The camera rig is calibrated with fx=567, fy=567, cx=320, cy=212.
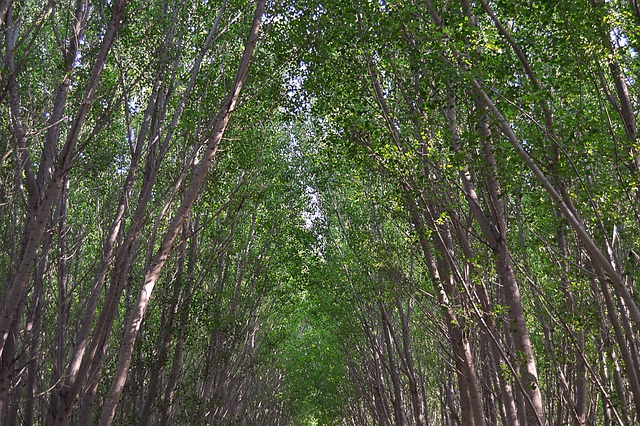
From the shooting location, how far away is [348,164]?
10.8m

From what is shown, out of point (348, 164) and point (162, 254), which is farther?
point (348, 164)

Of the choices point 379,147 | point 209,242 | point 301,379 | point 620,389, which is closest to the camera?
point 379,147

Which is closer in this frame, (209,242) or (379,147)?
(379,147)

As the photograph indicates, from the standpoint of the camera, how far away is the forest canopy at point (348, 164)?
19.5 feet

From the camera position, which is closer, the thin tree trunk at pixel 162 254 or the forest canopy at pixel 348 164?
the forest canopy at pixel 348 164

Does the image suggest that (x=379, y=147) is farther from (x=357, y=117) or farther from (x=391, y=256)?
(x=391, y=256)

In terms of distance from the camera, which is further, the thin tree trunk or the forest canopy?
the thin tree trunk

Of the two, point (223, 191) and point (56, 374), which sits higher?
point (223, 191)

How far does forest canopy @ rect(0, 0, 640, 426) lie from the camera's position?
593 cm

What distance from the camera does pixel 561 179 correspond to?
19.5 feet

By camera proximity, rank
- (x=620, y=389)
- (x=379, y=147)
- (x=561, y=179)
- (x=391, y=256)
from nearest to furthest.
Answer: (x=561, y=179), (x=379, y=147), (x=620, y=389), (x=391, y=256)

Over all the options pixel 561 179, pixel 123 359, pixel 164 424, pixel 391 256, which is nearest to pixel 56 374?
pixel 164 424

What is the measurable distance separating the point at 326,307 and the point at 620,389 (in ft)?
38.0

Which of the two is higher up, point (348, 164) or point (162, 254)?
point (348, 164)
